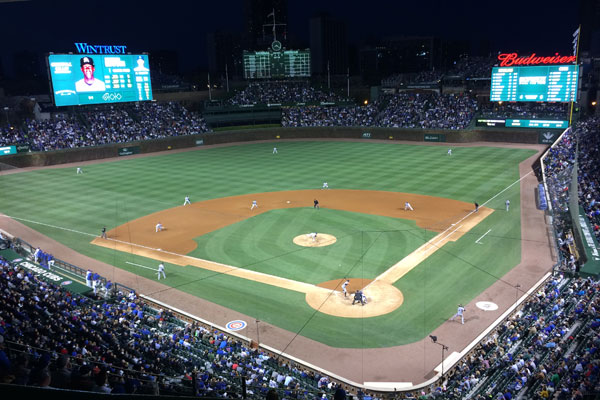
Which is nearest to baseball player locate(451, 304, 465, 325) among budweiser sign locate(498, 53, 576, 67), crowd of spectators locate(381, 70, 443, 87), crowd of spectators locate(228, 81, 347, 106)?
budweiser sign locate(498, 53, 576, 67)

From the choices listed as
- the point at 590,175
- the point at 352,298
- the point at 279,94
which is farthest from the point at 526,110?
the point at 352,298

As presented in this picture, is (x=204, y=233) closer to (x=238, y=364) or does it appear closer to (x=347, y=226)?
(x=347, y=226)

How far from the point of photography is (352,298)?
21266mm

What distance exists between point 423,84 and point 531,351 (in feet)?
230

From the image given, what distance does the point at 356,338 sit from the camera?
719 inches

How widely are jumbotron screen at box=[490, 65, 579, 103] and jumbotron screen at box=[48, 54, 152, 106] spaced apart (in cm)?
4829

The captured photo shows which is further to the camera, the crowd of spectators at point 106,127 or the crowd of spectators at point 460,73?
the crowd of spectators at point 460,73

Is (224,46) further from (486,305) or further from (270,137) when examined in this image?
(486,305)

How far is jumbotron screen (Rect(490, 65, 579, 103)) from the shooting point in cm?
5819

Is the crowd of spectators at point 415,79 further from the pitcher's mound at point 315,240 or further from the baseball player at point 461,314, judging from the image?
the baseball player at point 461,314

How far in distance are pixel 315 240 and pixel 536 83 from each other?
1848 inches

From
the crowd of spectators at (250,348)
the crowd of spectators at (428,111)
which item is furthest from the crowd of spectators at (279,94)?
the crowd of spectators at (250,348)

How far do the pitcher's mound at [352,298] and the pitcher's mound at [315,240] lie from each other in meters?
5.06

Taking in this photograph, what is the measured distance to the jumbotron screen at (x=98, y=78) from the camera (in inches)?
2285
